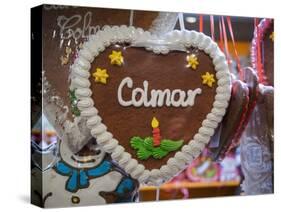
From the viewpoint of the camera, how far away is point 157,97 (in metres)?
3.78

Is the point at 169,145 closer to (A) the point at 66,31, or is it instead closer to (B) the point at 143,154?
(B) the point at 143,154

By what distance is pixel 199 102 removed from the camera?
3.89 metres

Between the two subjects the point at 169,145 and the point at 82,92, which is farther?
the point at 169,145

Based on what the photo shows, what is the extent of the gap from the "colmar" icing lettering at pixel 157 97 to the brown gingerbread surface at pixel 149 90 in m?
0.02

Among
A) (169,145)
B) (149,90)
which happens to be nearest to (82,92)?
(149,90)

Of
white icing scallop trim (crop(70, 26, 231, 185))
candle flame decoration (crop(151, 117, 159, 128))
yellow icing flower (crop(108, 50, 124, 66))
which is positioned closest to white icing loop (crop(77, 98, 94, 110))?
white icing scallop trim (crop(70, 26, 231, 185))

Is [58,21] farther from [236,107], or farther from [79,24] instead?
[236,107]

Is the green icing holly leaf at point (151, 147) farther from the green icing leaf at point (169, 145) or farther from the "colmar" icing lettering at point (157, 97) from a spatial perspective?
the "colmar" icing lettering at point (157, 97)

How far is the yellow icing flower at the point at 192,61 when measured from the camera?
3.87 meters

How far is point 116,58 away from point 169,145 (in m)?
0.65

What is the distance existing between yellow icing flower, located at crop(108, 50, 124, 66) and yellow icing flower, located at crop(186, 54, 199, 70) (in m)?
0.45

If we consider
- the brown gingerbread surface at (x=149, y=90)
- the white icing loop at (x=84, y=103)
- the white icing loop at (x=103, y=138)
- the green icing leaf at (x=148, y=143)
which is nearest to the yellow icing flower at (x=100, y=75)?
the brown gingerbread surface at (x=149, y=90)

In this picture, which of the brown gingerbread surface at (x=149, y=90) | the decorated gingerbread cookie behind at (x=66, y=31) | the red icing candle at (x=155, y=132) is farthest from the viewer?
the red icing candle at (x=155, y=132)

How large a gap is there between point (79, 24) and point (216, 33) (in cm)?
94
